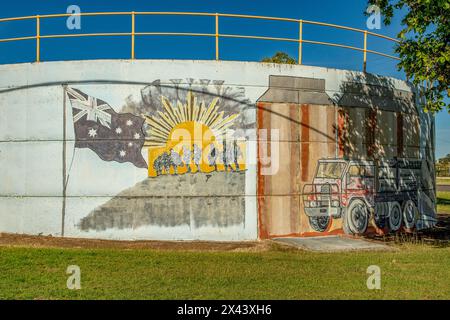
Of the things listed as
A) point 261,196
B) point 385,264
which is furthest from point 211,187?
point 385,264

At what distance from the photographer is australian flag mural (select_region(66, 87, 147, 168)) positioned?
14.1 metres

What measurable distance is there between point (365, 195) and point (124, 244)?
8.14 metres

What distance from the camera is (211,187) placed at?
14.3 meters

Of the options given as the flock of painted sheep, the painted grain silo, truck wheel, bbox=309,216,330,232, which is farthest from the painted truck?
the flock of painted sheep

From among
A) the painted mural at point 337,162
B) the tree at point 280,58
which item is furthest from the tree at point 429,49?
the tree at point 280,58

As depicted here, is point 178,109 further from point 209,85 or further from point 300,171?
point 300,171

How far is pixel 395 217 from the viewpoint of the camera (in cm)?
1688

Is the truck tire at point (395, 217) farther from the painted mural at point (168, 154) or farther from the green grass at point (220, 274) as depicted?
the painted mural at point (168, 154)

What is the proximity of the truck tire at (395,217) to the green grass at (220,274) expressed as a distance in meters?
4.02

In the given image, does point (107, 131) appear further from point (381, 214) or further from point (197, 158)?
point (381, 214)

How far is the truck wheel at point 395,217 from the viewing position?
1669 cm

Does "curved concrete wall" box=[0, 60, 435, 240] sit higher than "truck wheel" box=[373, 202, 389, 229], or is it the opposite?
"curved concrete wall" box=[0, 60, 435, 240]

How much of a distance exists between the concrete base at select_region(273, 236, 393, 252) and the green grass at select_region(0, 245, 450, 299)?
61 cm

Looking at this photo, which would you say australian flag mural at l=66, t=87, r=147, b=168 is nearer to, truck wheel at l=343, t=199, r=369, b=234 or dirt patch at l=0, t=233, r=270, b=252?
dirt patch at l=0, t=233, r=270, b=252
